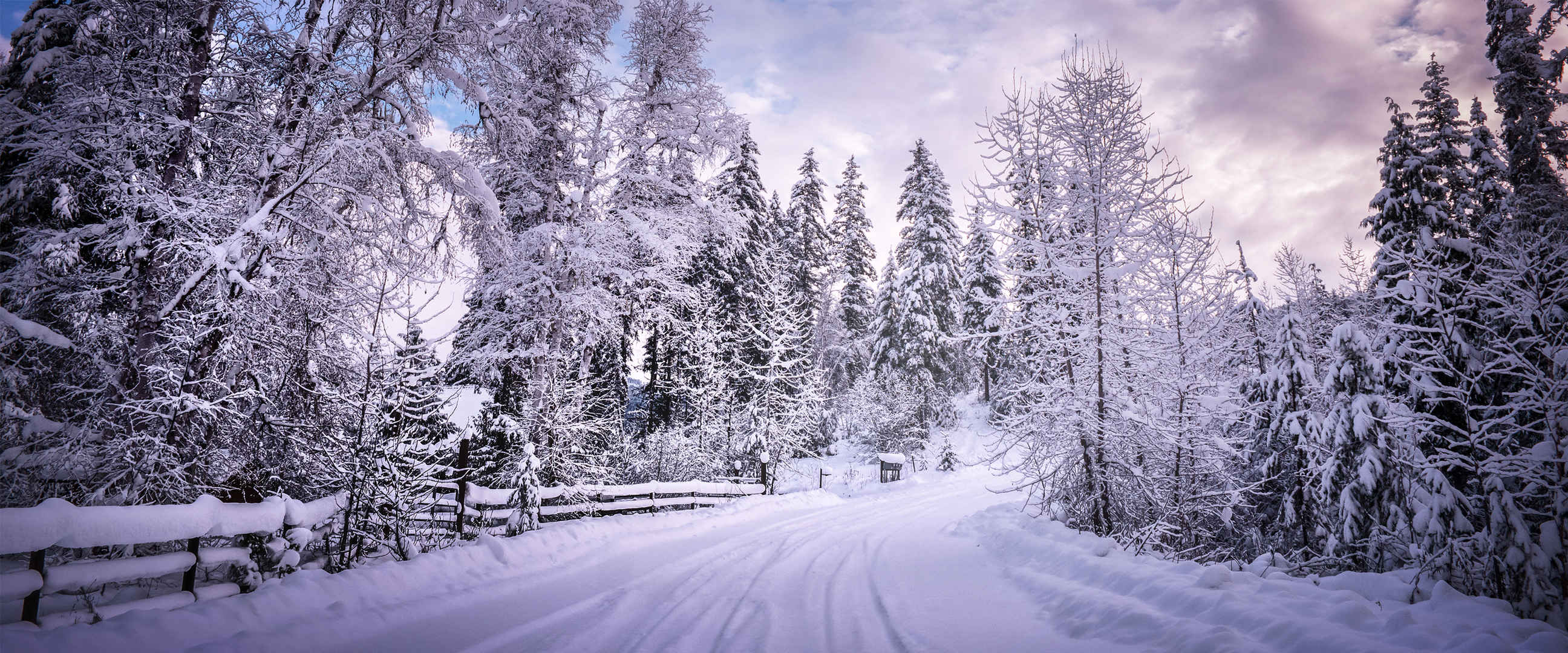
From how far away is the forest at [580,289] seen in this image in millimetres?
5031

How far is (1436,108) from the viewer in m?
16.4

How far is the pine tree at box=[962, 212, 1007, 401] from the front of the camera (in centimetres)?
875

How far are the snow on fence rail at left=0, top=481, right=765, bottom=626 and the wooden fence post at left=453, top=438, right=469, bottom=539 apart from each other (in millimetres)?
560

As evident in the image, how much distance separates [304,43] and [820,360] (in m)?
27.0

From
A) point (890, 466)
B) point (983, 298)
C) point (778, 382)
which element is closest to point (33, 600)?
point (983, 298)

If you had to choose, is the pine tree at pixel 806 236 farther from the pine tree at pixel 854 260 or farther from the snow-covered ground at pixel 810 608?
the snow-covered ground at pixel 810 608

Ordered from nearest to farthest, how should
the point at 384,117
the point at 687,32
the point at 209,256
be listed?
the point at 209,256 < the point at 384,117 < the point at 687,32

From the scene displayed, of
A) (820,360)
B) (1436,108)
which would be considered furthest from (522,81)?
(1436,108)

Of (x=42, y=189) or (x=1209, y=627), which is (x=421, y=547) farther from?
(x=1209, y=627)

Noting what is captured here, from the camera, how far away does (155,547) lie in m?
5.24

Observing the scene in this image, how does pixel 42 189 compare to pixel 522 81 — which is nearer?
pixel 42 189

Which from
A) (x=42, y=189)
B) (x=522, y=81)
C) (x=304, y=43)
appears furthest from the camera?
(x=522, y=81)

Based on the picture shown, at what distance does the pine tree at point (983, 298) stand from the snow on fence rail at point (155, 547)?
8201 millimetres

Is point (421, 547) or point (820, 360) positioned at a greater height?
point (820, 360)
